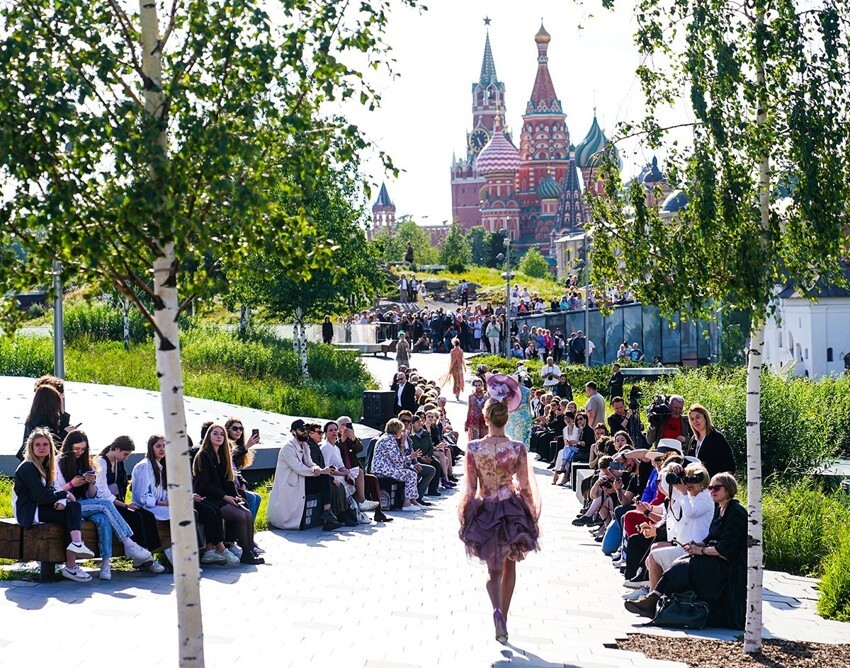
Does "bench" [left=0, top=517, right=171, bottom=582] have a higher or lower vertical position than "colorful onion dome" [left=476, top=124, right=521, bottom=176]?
lower

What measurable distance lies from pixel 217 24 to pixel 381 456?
10537mm

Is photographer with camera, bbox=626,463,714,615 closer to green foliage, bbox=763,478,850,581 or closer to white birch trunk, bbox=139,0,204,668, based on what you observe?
green foliage, bbox=763,478,850,581

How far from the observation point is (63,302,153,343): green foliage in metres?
34.1

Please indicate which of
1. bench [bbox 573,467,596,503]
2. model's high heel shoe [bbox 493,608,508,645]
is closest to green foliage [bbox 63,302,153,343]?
bench [bbox 573,467,596,503]

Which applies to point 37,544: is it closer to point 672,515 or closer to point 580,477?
point 672,515

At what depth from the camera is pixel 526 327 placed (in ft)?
186

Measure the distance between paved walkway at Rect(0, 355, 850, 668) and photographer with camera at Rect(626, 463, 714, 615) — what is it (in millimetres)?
442

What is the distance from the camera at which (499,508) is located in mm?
9359

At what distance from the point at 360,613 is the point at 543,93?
152513 mm

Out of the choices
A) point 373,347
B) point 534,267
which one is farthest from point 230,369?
point 534,267

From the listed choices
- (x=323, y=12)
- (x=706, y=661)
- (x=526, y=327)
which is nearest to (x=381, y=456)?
(x=706, y=661)

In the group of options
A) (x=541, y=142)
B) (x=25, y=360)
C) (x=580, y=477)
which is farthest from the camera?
(x=541, y=142)

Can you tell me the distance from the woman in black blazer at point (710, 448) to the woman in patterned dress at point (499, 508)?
10.4ft

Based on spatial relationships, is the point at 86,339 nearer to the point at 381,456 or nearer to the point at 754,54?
the point at 381,456
